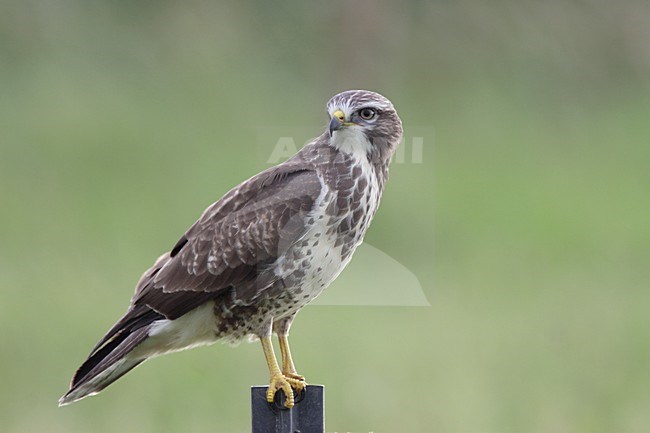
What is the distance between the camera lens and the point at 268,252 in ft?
12.1

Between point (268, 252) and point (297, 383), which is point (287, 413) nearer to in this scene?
point (297, 383)

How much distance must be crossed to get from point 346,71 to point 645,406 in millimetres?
2999

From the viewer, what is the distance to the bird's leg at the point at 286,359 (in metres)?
3.51

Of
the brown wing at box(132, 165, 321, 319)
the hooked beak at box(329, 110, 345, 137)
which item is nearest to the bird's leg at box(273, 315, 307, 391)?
the brown wing at box(132, 165, 321, 319)

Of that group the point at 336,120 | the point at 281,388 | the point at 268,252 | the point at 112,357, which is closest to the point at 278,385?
the point at 281,388

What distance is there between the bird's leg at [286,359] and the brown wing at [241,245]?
0.64ft

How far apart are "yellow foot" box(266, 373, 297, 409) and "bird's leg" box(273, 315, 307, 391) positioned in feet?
0.11

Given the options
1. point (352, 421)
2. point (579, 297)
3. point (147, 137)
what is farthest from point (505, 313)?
point (147, 137)

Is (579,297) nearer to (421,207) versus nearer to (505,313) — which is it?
(505,313)

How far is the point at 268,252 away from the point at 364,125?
45cm

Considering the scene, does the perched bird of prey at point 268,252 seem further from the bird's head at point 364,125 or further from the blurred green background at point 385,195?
the blurred green background at point 385,195

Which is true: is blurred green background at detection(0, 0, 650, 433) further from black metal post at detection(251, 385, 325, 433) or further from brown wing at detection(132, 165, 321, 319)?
black metal post at detection(251, 385, 325, 433)

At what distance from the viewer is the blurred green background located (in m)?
6.14

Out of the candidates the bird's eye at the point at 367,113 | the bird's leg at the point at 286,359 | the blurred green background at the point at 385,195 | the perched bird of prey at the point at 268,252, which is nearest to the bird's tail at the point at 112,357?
the perched bird of prey at the point at 268,252
